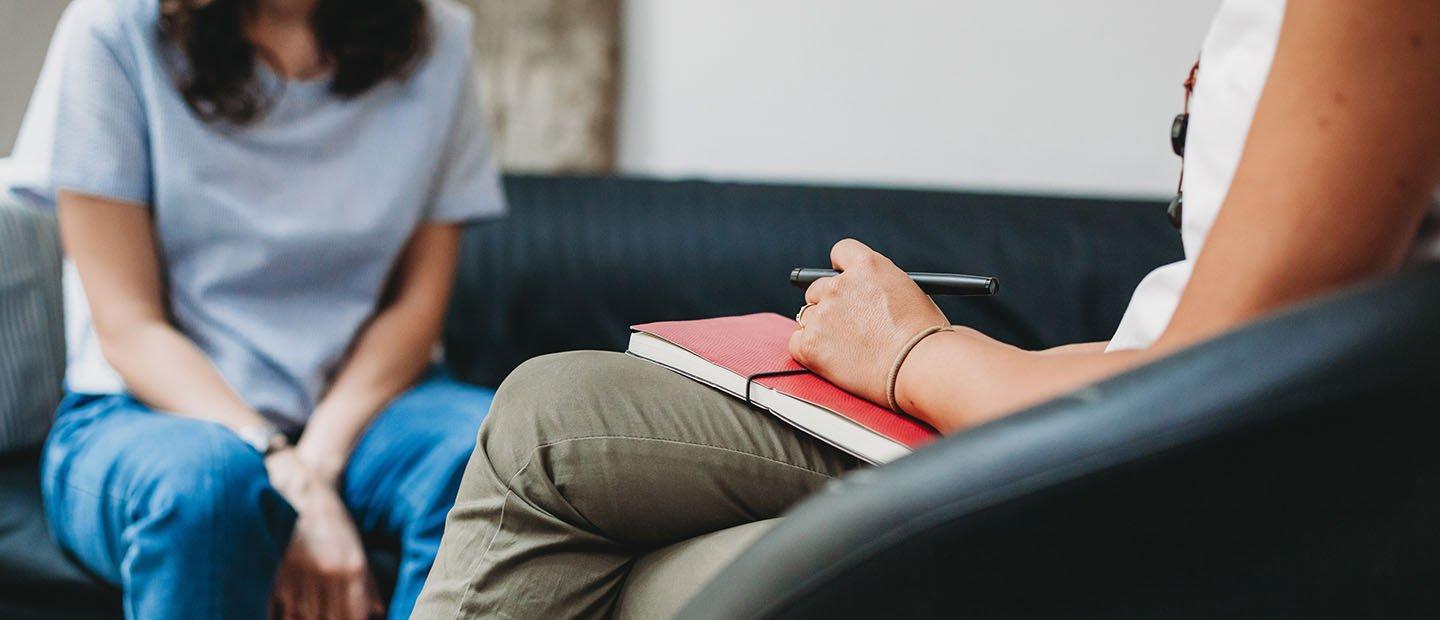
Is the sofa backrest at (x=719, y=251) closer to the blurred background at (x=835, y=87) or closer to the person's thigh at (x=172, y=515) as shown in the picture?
the blurred background at (x=835, y=87)

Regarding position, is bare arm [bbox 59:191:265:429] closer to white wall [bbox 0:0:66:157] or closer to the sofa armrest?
white wall [bbox 0:0:66:157]

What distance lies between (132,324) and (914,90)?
1.36 m

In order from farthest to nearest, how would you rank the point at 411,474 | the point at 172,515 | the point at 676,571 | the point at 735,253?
the point at 735,253
the point at 411,474
the point at 172,515
the point at 676,571

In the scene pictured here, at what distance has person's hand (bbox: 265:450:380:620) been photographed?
3.70ft

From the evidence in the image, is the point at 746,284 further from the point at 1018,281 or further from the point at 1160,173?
the point at 1160,173

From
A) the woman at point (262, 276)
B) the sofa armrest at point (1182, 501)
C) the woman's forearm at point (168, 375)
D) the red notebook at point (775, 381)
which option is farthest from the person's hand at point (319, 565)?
the sofa armrest at point (1182, 501)

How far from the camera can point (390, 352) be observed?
135cm

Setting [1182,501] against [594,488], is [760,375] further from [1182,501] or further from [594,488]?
[1182,501]

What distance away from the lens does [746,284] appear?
64.3 inches

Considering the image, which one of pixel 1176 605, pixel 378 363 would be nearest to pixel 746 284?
pixel 378 363

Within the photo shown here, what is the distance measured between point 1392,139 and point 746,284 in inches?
46.8

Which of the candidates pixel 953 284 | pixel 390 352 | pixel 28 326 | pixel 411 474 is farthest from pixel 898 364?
pixel 28 326

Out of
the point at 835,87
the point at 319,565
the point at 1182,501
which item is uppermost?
the point at 835,87

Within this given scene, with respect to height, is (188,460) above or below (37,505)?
above
